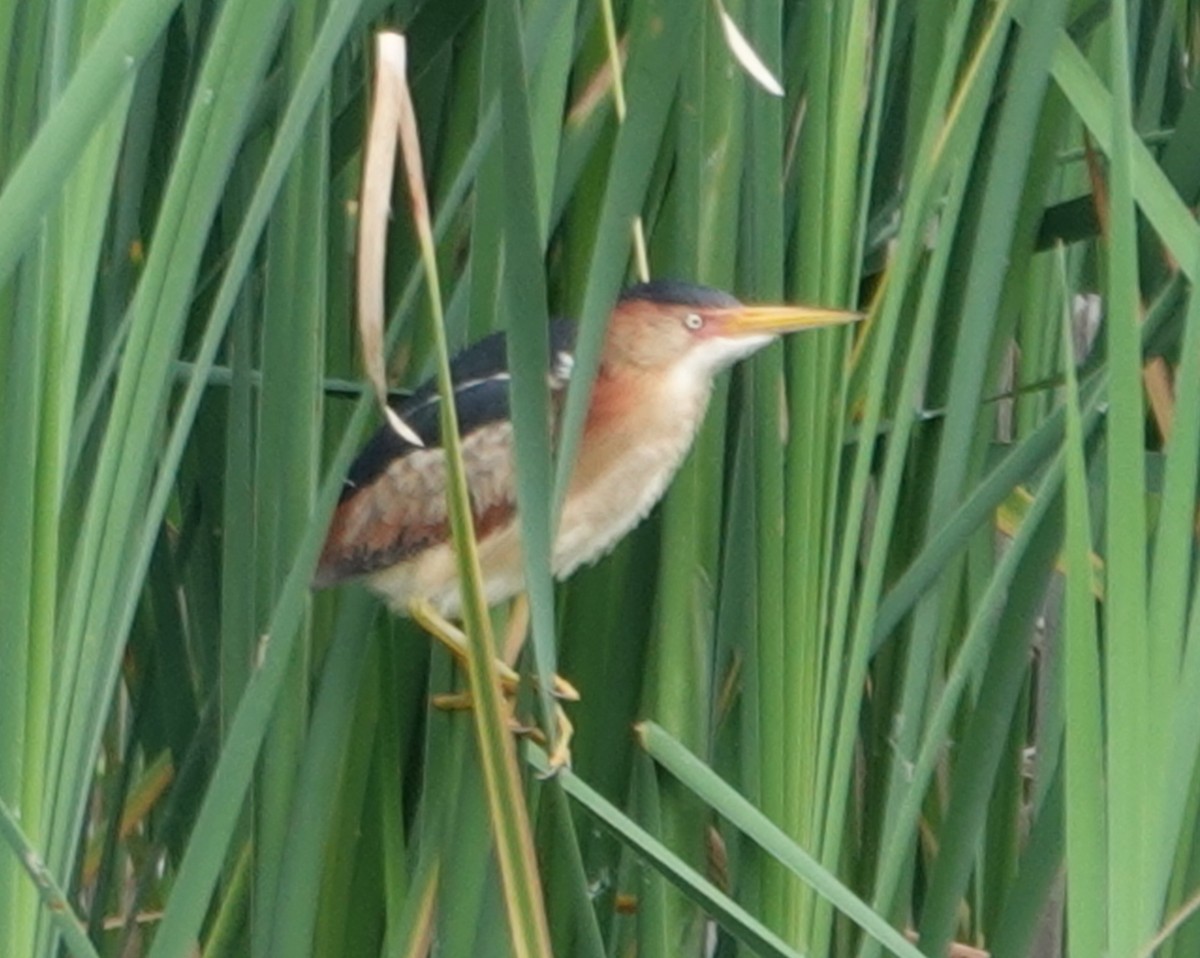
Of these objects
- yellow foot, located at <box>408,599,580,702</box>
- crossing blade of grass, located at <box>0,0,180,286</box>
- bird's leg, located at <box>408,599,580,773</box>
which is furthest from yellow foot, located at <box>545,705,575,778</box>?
crossing blade of grass, located at <box>0,0,180,286</box>

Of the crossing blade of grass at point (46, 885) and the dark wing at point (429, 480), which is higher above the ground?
the dark wing at point (429, 480)

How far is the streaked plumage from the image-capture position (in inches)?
60.4

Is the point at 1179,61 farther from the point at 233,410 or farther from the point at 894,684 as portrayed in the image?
the point at 233,410

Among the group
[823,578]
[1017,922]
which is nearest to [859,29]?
[823,578]

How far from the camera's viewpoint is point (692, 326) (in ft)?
5.06

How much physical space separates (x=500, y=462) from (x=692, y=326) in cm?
20

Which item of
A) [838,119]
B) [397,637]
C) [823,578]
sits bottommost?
[397,637]

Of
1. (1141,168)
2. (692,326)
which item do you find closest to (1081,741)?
(1141,168)

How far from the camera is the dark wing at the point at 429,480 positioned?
5.30 feet

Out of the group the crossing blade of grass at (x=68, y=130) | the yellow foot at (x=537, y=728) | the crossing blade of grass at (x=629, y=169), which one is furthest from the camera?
the yellow foot at (x=537, y=728)

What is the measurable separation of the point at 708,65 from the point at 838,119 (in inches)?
3.1

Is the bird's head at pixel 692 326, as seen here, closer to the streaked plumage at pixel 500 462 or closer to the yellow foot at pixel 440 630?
the streaked plumage at pixel 500 462

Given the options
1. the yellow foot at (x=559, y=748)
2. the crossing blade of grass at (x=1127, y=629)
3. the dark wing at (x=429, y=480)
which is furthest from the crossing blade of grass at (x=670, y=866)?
the dark wing at (x=429, y=480)

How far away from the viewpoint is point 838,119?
119cm
